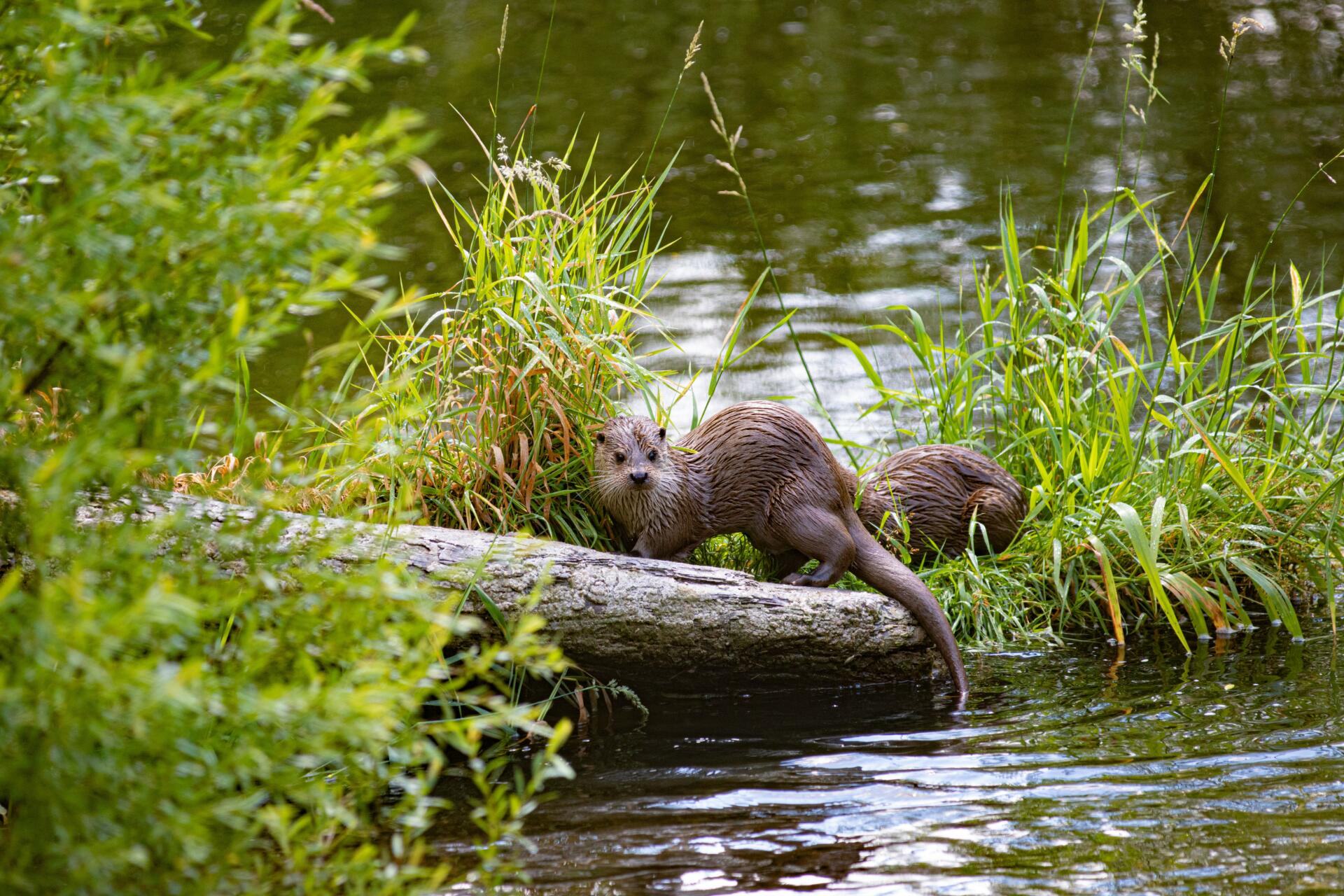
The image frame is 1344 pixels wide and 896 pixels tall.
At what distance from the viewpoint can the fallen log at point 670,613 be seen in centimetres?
354

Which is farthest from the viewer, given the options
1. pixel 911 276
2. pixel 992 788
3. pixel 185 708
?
pixel 911 276

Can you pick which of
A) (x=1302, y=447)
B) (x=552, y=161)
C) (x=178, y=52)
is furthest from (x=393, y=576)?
(x=178, y=52)

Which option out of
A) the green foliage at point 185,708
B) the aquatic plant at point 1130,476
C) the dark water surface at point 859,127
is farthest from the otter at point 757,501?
the dark water surface at point 859,127

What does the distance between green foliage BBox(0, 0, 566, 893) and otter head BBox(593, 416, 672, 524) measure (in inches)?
64.3

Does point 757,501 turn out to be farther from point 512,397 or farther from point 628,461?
point 512,397

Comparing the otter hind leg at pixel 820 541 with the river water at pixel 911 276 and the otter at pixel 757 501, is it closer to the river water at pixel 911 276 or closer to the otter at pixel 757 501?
the otter at pixel 757 501

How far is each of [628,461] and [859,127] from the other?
7.10 meters

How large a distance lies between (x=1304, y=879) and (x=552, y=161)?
2.83 m

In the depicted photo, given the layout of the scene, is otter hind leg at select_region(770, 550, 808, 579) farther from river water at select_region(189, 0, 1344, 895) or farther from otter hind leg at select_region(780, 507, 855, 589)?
river water at select_region(189, 0, 1344, 895)

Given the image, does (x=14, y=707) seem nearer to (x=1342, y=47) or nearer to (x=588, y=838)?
(x=588, y=838)

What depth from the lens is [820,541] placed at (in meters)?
3.82

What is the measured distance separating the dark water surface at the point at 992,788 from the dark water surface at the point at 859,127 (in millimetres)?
2473

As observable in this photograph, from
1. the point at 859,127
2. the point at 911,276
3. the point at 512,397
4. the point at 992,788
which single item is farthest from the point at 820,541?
the point at 859,127

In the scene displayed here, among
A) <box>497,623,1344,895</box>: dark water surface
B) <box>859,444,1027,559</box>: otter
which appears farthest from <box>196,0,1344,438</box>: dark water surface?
<box>497,623,1344,895</box>: dark water surface
